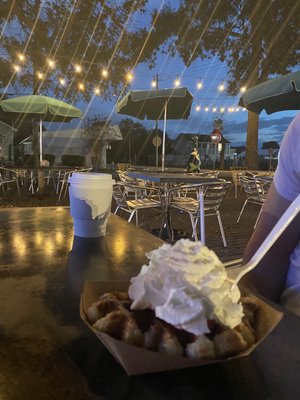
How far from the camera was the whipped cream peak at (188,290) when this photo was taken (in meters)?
0.43

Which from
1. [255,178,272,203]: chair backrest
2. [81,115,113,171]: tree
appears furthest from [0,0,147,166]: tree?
[255,178,272,203]: chair backrest

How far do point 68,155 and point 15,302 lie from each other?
20523 millimetres

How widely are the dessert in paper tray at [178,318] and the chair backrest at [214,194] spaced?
3.29 metres

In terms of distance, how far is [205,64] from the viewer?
46.2ft

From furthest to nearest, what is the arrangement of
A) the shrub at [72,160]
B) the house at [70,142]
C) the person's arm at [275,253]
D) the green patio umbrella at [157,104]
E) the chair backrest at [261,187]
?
the shrub at [72,160], the house at [70,142], the green patio umbrella at [157,104], the chair backrest at [261,187], the person's arm at [275,253]

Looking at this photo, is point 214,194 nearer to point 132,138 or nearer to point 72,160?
point 72,160

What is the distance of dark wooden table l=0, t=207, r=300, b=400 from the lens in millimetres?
430

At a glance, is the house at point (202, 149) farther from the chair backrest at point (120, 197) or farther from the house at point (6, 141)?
the chair backrest at point (120, 197)

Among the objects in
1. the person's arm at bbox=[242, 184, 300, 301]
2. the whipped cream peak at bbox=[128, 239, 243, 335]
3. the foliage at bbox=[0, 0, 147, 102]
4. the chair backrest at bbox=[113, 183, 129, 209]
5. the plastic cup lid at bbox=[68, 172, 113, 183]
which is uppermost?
the foliage at bbox=[0, 0, 147, 102]

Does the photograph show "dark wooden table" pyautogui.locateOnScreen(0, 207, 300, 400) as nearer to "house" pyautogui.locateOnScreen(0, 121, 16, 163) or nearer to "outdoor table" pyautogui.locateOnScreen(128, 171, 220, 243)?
"outdoor table" pyautogui.locateOnScreen(128, 171, 220, 243)

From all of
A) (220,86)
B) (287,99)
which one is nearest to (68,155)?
(220,86)

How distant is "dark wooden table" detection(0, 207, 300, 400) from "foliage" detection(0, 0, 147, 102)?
1158cm

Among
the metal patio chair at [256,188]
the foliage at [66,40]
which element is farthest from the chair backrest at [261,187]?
the foliage at [66,40]

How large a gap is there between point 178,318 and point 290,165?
2.67 feet
